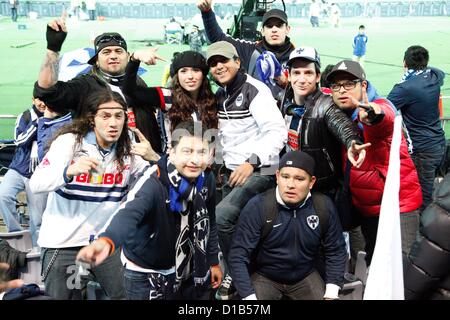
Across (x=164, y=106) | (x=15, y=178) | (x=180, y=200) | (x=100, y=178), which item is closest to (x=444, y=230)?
(x=180, y=200)

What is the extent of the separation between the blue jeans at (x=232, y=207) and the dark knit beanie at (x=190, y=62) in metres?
0.89

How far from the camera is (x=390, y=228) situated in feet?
6.87

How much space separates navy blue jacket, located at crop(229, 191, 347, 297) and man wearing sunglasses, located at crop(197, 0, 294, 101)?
1.64 meters

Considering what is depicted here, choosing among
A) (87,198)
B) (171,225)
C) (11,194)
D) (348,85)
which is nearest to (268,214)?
(171,225)

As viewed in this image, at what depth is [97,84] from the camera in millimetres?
4121

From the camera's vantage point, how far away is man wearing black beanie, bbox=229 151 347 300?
3.63 metres

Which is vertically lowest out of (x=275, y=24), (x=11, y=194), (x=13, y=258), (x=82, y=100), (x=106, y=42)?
(x=13, y=258)

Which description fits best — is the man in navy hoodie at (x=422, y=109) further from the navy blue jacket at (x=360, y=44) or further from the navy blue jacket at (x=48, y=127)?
Result: the navy blue jacket at (x=360, y=44)

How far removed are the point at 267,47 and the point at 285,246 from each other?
98.6 inches

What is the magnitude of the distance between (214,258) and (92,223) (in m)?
0.81

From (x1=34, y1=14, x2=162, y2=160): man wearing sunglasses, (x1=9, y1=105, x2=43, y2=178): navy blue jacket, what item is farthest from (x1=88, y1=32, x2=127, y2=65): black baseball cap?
(x1=9, y1=105, x2=43, y2=178): navy blue jacket

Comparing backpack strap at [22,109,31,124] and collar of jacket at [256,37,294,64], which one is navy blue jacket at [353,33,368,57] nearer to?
collar of jacket at [256,37,294,64]

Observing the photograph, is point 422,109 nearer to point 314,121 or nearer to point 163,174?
point 314,121

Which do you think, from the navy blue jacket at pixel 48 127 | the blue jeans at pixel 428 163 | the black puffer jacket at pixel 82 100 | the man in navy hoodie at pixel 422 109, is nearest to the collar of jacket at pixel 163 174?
the black puffer jacket at pixel 82 100
